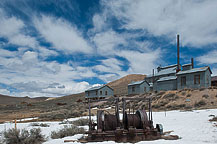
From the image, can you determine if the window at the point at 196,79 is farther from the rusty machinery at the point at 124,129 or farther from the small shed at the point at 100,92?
the rusty machinery at the point at 124,129

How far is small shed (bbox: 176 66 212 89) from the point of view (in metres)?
30.0

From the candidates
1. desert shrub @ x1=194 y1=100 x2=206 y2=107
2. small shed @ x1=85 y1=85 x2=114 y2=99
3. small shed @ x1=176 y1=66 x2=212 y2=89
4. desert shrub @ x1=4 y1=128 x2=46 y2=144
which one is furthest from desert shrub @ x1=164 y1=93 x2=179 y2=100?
desert shrub @ x1=4 y1=128 x2=46 y2=144

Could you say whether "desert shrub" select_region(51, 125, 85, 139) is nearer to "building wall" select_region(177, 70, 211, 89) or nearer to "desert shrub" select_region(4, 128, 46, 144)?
"desert shrub" select_region(4, 128, 46, 144)

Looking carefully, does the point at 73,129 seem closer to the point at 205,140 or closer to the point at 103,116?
the point at 103,116

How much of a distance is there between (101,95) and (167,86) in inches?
639

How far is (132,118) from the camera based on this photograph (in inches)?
332

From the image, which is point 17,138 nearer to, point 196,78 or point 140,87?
point 196,78

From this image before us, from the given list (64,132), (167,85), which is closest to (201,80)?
(167,85)

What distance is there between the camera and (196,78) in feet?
101

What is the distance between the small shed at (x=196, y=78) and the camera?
3003 cm

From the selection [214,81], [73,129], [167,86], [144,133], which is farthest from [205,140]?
[214,81]

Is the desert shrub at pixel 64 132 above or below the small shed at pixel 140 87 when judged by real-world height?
below

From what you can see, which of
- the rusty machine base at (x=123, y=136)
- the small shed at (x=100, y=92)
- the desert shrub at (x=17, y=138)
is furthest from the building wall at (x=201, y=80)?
the desert shrub at (x=17, y=138)

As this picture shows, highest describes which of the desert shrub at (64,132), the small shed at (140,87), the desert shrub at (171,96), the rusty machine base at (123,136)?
the small shed at (140,87)
